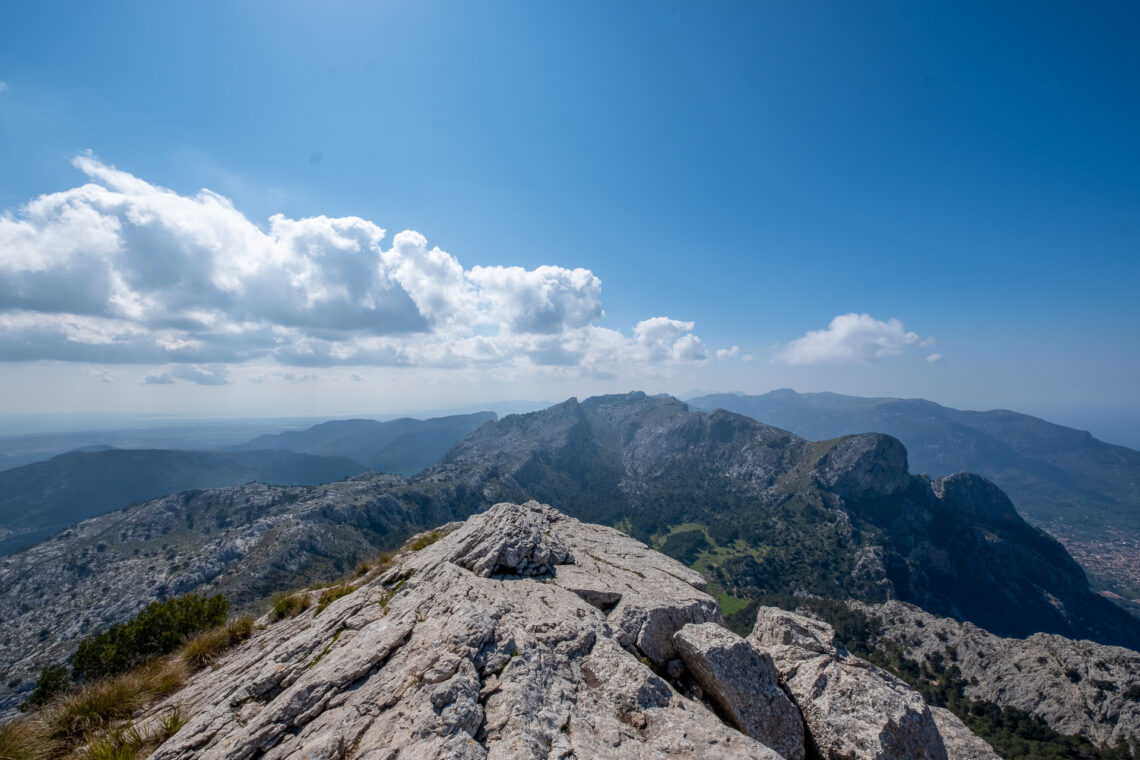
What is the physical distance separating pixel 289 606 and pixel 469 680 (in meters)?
15.9

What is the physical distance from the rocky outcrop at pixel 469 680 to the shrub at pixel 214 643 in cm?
148

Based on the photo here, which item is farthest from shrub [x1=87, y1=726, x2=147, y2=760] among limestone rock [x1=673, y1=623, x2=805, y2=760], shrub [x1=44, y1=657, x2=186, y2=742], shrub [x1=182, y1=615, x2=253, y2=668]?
limestone rock [x1=673, y1=623, x2=805, y2=760]

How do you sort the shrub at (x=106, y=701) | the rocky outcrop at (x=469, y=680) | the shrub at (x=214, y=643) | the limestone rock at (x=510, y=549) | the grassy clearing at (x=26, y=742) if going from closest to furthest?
the rocky outcrop at (x=469, y=680) → the grassy clearing at (x=26, y=742) → the shrub at (x=106, y=701) → the shrub at (x=214, y=643) → the limestone rock at (x=510, y=549)

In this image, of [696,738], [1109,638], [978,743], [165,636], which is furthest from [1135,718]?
[1109,638]

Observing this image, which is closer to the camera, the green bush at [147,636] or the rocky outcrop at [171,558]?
the green bush at [147,636]

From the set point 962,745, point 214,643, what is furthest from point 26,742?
point 962,745

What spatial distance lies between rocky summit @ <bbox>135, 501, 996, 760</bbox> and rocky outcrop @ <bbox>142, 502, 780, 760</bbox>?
0.05 metres

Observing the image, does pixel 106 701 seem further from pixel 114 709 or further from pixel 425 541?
pixel 425 541

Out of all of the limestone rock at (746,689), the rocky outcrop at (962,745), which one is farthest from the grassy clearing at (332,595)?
the rocky outcrop at (962,745)

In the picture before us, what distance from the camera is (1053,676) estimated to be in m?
81.3

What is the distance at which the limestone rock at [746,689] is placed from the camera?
1116 cm

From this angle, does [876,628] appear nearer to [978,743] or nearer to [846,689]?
[978,743]

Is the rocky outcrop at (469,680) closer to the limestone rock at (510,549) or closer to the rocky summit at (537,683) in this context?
the rocky summit at (537,683)

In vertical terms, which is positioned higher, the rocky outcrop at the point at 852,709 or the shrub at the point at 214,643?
the rocky outcrop at the point at 852,709
